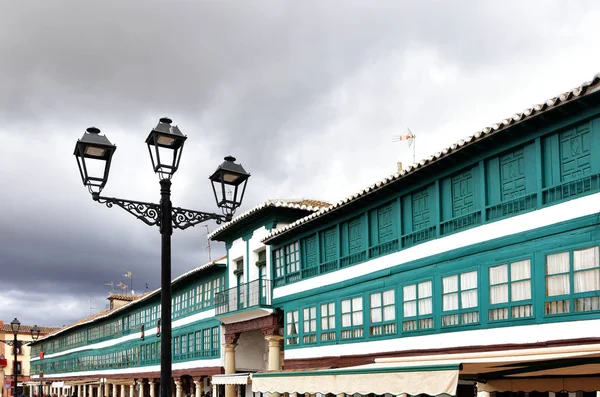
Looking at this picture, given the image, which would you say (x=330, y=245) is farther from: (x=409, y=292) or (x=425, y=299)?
(x=425, y=299)

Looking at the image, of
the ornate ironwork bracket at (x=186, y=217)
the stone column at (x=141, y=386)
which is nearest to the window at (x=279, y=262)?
the ornate ironwork bracket at (x=186, y=217)

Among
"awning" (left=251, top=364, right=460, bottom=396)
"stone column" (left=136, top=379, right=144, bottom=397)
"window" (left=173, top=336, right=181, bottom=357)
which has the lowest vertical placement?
"stone column" (left=136, top=379, right=144, bottom=397)

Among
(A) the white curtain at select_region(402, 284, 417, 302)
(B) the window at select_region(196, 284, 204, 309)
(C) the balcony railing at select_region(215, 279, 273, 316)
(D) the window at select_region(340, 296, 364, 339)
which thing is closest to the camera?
(A) the white curtain at select_region(402, 284, 417, 302)

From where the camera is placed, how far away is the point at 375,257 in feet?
69.2

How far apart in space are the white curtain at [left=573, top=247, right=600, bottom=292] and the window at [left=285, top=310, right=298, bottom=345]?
13250mm

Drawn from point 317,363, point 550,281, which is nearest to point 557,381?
point 550,281

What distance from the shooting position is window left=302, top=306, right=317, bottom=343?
959 inches

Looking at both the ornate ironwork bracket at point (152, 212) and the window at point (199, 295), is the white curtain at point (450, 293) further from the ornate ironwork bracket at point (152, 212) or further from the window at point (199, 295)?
the window at point (199, 295)

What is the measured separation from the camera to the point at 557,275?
14.5m

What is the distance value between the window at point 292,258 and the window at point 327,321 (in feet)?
8.76

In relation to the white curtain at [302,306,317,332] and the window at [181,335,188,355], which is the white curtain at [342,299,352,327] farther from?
the window at [181,335,188,355]

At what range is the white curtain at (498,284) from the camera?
51.8ft

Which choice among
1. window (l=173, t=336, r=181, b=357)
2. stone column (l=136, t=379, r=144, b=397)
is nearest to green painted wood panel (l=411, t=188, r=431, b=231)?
window (l=173, t=336, r=181, b=357)

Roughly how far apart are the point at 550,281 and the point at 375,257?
23.1ft
